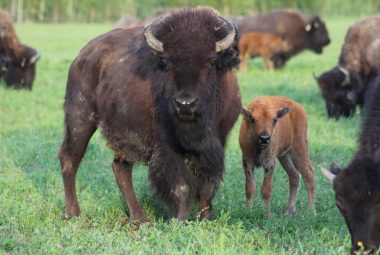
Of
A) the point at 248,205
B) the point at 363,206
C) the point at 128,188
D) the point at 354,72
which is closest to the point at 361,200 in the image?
the point at 363,206

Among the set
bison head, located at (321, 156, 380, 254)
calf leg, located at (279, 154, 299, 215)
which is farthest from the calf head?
bison head, located at (321, 156, 380, 254)

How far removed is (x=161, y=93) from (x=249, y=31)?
2073cm

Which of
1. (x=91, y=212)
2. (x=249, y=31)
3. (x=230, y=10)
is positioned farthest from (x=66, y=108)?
(x=230, y=10)

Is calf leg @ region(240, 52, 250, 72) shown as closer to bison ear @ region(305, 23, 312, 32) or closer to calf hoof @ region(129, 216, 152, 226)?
bison ear @ region(305, 23, 312, 32)

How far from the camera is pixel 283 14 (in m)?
27.3

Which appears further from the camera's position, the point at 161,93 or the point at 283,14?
the point at 283,14

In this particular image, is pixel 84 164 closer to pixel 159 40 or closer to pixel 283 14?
pixel 159 40

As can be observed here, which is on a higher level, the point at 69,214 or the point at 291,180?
the point at 291,180

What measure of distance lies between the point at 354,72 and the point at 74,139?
9972 millimetres

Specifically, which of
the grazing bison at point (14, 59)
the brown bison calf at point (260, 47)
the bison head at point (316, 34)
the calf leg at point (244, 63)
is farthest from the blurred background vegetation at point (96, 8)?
the grazing bison at point (14, 59)

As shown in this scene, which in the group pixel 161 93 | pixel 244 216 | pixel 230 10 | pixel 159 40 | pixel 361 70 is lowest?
pixel 230 10

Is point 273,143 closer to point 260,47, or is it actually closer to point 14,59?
point 14,59

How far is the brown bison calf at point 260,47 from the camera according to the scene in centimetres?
2498

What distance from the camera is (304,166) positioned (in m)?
8.70
